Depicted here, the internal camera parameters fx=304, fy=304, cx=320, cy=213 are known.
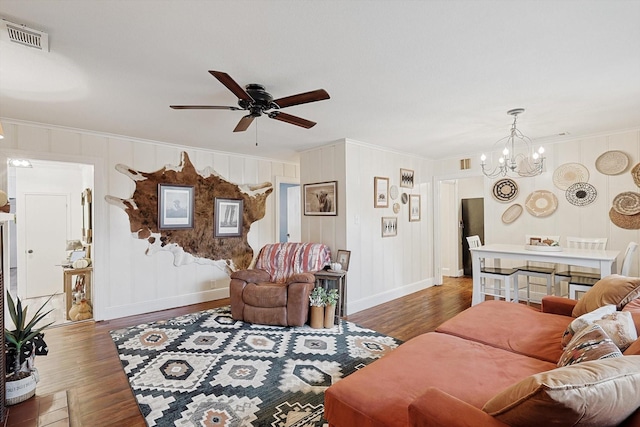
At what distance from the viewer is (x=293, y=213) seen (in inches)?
270

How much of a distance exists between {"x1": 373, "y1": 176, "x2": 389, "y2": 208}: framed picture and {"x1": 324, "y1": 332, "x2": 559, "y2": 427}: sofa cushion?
9.30ft

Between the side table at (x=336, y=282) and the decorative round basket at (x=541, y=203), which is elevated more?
the decorative round basket at (x=541, y=203)

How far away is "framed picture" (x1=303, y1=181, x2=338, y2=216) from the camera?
169 inches

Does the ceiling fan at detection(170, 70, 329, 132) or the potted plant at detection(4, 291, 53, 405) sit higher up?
the ceiling fan at detection(170, 70, 329, 132)

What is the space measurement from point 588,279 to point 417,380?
3.36 m

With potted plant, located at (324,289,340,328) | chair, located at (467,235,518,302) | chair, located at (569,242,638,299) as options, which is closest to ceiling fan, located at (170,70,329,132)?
potted plant, located at (324,289,340,328)

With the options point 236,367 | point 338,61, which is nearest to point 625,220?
point 338,61

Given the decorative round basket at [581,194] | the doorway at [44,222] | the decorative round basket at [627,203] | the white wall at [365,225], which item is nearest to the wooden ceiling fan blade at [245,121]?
the white wall at [365,225]

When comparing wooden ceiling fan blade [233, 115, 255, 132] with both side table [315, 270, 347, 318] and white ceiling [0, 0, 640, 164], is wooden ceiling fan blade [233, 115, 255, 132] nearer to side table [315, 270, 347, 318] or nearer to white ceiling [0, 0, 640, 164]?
white ceiling [0, 0, 640, 164]

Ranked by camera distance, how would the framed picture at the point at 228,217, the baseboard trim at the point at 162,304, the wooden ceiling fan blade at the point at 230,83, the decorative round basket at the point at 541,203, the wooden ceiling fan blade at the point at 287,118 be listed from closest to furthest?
the wooden ceiling fan blade at the point at 230,83, the wooden ceiling fan blade at the point at 287,118, the baseboard trim at the point at 162,304, the decorative round basket at the point at 541,203, the framed picture at the point at 228,217

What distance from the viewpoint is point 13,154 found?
3379mm

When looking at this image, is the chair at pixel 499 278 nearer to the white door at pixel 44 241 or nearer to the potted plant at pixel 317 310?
the potted plant at pixel 317 310

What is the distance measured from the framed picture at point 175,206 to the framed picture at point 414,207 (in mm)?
3559

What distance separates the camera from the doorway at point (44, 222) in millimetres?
5199
